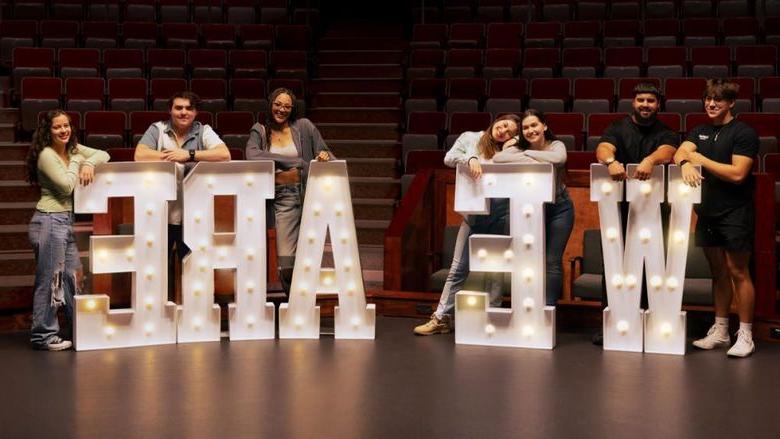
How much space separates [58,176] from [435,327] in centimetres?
182

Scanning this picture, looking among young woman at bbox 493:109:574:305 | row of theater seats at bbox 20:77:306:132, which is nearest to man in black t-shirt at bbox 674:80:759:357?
young woman at bbox 493:109:574:305

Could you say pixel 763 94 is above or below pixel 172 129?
above

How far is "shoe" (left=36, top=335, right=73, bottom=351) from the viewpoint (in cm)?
433

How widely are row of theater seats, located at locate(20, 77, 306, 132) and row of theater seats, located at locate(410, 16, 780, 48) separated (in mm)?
1717

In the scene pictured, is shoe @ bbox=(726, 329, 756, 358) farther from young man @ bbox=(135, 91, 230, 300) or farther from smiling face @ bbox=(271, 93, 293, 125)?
young man @ bbox=(135, 91, 230, 300)

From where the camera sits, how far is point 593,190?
4406mm

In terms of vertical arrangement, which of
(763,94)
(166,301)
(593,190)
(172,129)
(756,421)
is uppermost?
(763,94)

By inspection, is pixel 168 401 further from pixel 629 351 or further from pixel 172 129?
Result: pixel 629 351

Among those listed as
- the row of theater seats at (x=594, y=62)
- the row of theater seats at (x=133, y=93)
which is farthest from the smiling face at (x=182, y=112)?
the row of theater seats at (x=594, y=62)

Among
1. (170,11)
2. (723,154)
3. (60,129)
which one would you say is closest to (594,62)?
(170,11)

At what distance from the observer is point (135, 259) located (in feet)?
14.6

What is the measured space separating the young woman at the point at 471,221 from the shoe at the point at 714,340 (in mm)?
926

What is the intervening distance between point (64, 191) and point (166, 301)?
2.15 ft

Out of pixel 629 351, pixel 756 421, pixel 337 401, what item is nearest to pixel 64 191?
pixel 337 401
